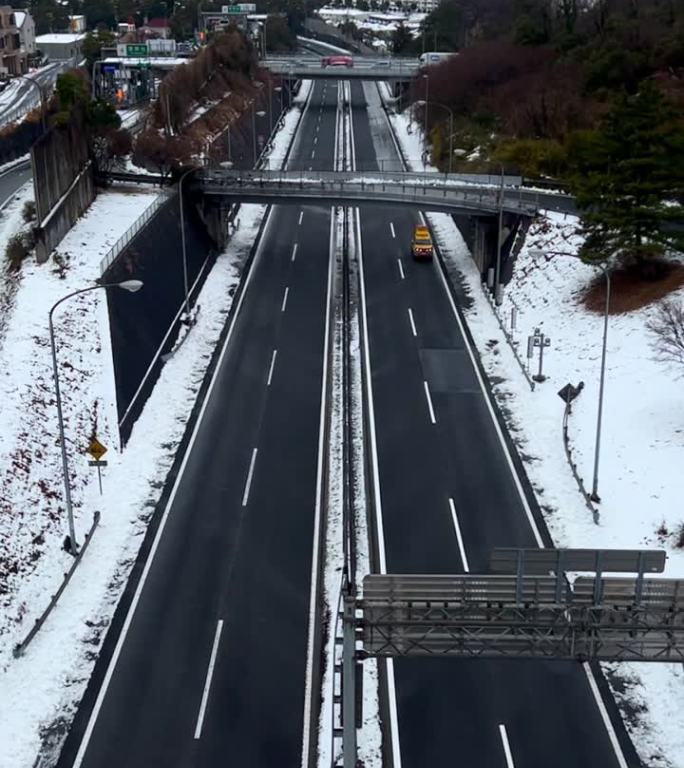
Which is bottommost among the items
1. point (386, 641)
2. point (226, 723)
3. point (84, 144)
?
point (226, 723)

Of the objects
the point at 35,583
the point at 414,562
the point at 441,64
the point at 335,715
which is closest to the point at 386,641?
the point at 335,715

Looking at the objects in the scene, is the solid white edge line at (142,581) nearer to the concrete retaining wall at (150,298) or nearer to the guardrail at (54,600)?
the guardrail at (54,600)

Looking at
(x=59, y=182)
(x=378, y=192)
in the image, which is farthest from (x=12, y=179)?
(x=378, y=192)

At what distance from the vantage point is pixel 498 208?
5397 cm

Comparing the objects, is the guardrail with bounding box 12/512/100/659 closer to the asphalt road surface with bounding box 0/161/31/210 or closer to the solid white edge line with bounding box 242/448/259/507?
the solid white edge line with bounding box 242/448/259/507

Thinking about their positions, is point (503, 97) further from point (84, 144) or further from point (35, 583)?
point (35, 583)

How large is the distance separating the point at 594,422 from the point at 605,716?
15.6m

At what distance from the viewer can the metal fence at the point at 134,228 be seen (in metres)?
47.0

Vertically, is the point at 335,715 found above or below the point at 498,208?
below

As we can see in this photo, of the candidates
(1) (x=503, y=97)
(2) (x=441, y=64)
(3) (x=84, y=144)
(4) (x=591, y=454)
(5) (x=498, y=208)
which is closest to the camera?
(4) (x=591, y=454)

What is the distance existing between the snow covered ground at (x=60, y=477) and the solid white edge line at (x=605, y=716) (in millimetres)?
12535

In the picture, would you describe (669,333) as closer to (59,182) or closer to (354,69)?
(59,182)

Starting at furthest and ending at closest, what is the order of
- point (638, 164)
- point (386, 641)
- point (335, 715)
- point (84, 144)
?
1. point (84, 144)
2. point (638, 164)
3. point (335, 715)
4. point (386, 641)

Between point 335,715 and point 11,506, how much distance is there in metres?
13.3
